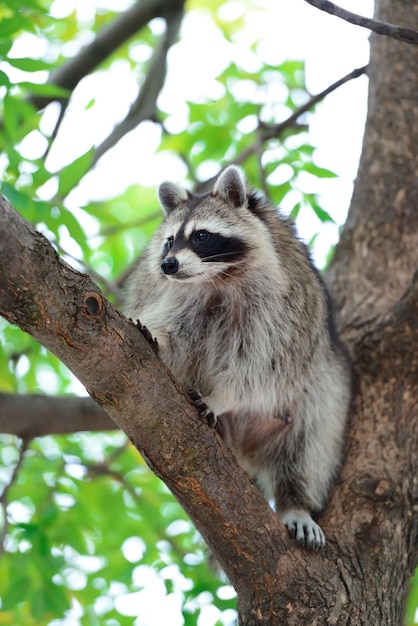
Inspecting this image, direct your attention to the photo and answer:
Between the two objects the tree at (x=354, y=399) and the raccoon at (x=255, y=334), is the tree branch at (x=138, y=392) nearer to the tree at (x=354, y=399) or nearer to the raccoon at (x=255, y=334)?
the tree at (x=354, y=399)

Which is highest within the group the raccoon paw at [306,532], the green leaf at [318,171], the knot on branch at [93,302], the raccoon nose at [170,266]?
the green leaf at [318,171]

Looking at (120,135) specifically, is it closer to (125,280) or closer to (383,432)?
(125,280)

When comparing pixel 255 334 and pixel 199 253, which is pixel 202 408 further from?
pixel 199 253

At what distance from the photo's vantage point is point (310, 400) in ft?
11.7

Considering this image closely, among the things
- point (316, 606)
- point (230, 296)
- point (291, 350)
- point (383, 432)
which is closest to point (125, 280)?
point (230, 296)

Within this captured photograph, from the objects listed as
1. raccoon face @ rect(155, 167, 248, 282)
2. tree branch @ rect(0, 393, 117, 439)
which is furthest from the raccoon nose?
tree branch @ rect(0, 393, 117, 439)

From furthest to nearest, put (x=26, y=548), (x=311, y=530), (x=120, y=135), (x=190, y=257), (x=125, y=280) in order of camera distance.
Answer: (x=120, y=135) < (x=125, y=280) < (x=26, y=548) < (x=190, y=257) < (x=311, y=530)

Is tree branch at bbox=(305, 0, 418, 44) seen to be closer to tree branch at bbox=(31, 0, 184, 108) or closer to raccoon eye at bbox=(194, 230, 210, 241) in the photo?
raccoon eye at bbox=(194, 230, 210, 241)

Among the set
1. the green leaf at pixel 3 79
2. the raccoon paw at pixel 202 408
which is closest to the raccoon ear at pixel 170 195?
the green leaf at pixel 3 79

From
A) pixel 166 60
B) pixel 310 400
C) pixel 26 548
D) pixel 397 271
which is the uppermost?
pixel 166 60

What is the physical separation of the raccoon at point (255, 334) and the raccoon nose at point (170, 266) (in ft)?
0.08

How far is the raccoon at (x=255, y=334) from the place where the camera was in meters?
3.40

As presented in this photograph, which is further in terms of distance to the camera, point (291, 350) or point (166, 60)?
point (166, 60)

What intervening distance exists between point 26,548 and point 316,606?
1728 millimetres
